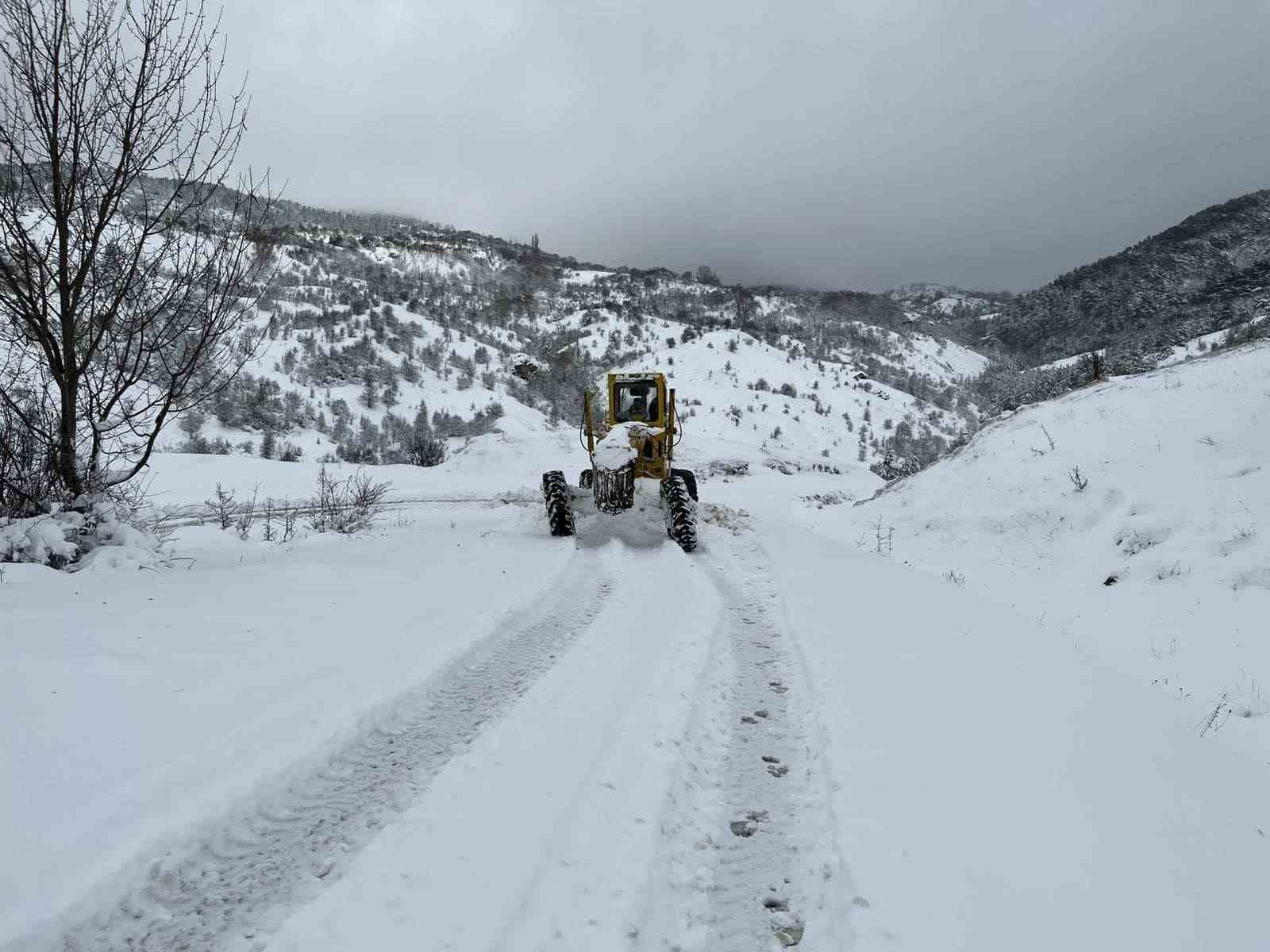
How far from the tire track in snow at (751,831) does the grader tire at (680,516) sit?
4.49 meters

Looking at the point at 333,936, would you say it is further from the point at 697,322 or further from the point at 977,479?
the point at 697,322

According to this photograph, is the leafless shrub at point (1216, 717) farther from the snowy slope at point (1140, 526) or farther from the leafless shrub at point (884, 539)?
the leafless shrub at point (884, 539)

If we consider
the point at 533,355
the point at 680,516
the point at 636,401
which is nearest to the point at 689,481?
the point at 636,401

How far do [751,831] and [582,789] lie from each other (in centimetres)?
81

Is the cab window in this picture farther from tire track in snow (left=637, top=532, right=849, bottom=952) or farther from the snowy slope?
tire track in snow (left=637, top=532, right=849, bottom=952)

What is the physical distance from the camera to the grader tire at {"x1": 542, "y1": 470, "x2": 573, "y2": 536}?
955 cm

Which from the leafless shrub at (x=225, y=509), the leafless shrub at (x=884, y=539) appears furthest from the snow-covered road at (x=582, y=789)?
the leafless shrub at (x=225, y=509)

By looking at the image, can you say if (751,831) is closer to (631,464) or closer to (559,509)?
(559,509)

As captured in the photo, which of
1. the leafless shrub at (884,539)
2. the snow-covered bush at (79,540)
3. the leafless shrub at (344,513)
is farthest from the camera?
the leafless shrub at (884,539)

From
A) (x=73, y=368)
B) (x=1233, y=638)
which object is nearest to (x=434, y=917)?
(x=73, y=368)

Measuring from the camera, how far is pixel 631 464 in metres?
10.5

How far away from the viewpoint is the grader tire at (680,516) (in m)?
9.13

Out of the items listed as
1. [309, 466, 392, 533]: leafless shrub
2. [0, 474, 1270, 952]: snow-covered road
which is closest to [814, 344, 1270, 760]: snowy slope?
[0, 474, 1270, 952]: snow-covered road

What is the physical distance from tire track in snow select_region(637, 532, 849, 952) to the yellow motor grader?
16.6 ft
